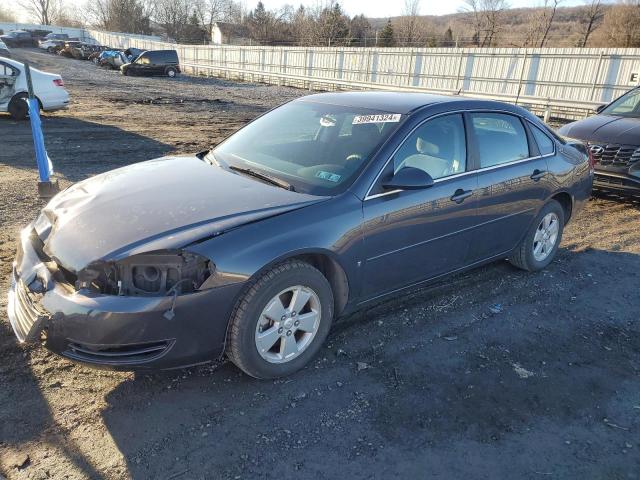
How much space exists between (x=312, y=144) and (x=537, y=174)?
2214 millimetres

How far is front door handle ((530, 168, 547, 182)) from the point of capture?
15.4 feet

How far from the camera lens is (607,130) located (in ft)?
24.7

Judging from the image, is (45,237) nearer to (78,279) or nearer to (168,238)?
(78,279)

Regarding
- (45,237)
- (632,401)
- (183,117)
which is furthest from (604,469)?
(183,117)

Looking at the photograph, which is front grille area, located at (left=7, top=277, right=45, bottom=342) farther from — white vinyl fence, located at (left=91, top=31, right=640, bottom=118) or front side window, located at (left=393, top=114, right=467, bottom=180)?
white vinyl fence, located at (left=91, top=31, right=640, bottom=118)

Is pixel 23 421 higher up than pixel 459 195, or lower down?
lower down

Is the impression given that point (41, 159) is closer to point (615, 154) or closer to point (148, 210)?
point (148, 210)

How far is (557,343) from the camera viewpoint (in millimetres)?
3873

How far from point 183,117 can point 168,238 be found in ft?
44.5

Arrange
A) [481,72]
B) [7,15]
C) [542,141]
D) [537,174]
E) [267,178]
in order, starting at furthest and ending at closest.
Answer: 1. [7,15]
2. [481,72]
3. [542,141]
4. [537,174]
5. [267,178]

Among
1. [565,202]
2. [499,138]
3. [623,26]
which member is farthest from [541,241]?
[623,26]

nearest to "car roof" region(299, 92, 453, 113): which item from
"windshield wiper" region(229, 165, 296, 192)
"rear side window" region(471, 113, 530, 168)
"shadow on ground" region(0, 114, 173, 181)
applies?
"rear side window" region(471, 113, 530, 168)

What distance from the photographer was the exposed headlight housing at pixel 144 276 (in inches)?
107

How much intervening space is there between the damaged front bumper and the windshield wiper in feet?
3.06
